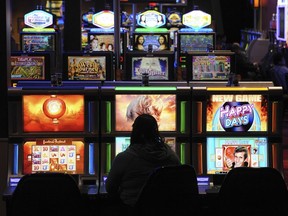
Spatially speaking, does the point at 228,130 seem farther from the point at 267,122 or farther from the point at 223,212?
the point at 223,212

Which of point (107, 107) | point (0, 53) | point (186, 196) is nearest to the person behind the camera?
point (186, 196)

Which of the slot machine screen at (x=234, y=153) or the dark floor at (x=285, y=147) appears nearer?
the slot machine screen at (x=234, y=153)

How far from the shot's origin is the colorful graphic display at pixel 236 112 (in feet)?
18.8

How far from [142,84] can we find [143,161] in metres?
0.95

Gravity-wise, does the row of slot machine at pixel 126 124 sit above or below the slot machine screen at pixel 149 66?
below

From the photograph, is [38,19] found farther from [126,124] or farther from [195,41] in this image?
[126,124]

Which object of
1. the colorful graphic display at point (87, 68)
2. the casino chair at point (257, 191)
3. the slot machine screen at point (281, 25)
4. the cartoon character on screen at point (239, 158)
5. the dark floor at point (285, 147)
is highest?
the slot machine screen at point (281, 25)

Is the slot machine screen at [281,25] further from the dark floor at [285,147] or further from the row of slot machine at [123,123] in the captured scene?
the row of slot machine at [123,123]

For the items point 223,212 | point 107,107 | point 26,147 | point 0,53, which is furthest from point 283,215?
point 0,53

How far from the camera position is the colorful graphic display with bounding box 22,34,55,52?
13.9 metres

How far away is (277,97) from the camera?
5742 millimetres

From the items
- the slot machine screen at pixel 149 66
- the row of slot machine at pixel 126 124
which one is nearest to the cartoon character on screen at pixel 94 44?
the slot machine screen at pixel 149 66

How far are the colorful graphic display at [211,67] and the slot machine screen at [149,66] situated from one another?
1.87 feet

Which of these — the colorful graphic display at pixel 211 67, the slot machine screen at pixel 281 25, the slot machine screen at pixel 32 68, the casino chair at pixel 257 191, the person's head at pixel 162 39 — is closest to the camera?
the casino chair at pixel 257 191
